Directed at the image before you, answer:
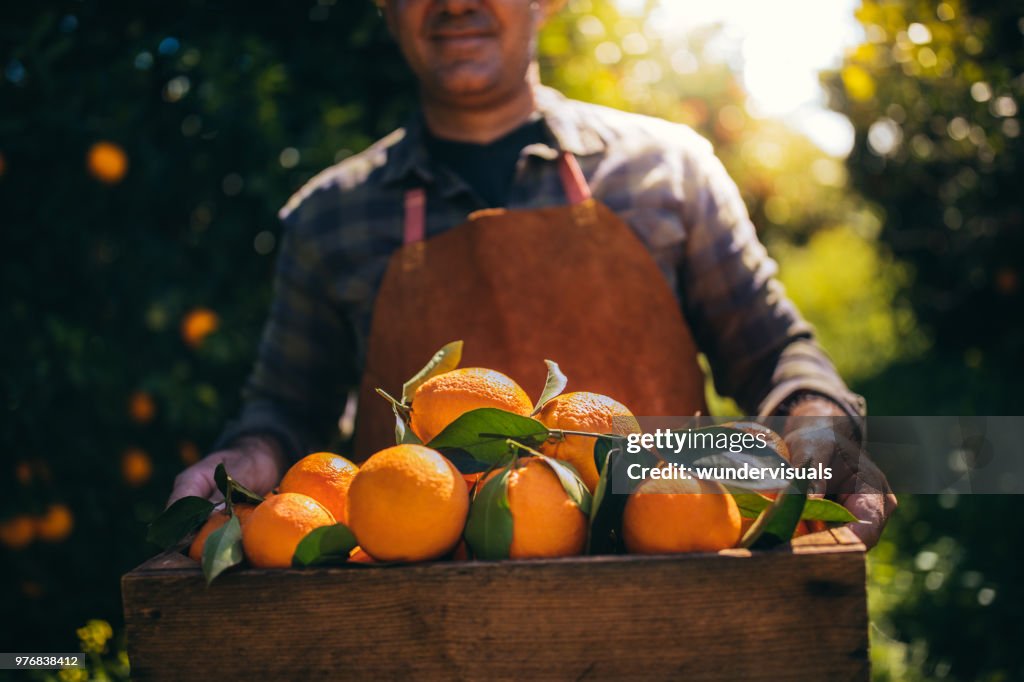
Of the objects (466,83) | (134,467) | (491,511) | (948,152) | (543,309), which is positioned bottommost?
(948,152)

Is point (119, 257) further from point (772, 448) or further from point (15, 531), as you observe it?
point (772, 448)

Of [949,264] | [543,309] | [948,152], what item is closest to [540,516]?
[543,309]

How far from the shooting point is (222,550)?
987 mm

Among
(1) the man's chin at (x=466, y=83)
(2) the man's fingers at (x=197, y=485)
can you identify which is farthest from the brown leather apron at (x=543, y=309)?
(2) the man's fingers at (x=197, y=485)

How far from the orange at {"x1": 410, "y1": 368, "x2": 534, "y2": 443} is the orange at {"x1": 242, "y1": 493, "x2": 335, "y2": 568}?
17 cm

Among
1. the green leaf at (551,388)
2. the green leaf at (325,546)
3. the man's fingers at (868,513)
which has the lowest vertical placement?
the man's fingers at (868,513)

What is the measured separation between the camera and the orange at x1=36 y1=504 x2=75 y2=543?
2408mm

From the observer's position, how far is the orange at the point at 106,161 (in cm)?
237

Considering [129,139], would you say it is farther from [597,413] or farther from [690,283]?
[597,413]

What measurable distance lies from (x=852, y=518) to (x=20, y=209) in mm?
2199

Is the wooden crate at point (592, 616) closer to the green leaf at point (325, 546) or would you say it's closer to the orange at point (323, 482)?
the green leaf at point (325, 546)

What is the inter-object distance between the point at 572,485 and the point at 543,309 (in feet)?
3.11

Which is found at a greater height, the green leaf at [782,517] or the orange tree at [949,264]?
the green leaf at [782,517]

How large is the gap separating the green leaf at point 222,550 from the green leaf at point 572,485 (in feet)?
1.13
